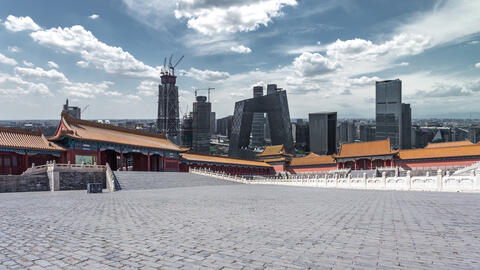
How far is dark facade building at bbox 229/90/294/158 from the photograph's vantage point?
12700 centimetres

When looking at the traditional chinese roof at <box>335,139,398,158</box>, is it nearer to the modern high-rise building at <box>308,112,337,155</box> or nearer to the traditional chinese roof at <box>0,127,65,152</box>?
the traditional chinese roof at <box>0,127,65,152</box>

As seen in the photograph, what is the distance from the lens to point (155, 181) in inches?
1380

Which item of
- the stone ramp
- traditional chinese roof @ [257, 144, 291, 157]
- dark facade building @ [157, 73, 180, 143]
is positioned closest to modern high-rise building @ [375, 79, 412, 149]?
dark facade building @ [157, 73, 180, 143]

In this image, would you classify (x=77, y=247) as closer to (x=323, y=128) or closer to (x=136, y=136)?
(x=136, y=136)

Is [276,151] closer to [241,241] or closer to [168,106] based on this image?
[241,241]

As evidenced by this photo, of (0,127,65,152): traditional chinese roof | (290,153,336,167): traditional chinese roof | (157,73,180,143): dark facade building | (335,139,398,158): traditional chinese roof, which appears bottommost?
(290,153,336,167): traditional chinese roof

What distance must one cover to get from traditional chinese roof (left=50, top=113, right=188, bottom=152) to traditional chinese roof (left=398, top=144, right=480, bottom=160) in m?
36.9

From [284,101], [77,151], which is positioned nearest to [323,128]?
[284,101]

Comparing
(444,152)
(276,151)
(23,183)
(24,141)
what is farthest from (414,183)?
(276,151)

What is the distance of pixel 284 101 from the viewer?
128 meters

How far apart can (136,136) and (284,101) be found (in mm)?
85893

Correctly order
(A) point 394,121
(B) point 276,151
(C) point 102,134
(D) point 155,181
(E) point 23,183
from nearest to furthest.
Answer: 1. (E) point 23,183
2. (D) point 155,181
3. (C) point 102,134
4. (B) point 276,151
5. (A) point 394,121

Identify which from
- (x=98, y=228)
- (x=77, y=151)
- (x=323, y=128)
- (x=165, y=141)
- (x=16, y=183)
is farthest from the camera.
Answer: (x=323, y=128)

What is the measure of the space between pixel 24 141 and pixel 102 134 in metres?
8.99
